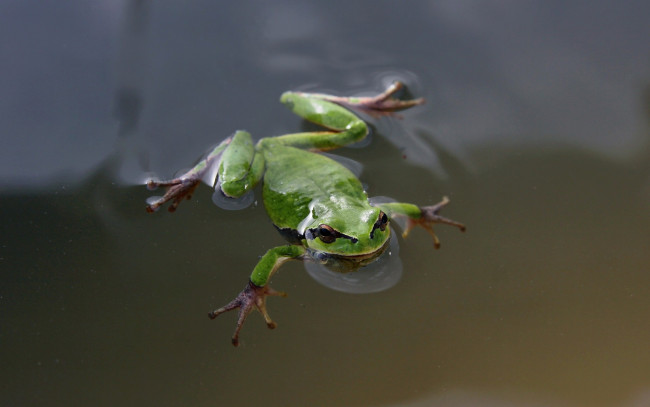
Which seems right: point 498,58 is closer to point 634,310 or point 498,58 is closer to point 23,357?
point 634,310

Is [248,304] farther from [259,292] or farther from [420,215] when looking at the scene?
[420,215]

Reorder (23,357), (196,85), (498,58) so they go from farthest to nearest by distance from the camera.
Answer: (498,58)
(196,85)
(23,357)

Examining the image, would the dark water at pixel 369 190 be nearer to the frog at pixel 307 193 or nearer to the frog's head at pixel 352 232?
the frog at pixel 307 193

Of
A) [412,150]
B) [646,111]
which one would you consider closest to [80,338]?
[412,150]

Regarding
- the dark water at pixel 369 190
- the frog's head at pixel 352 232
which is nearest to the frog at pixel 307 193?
the frog's head at pixel 352 232

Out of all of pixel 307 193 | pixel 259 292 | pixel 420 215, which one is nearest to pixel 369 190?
pixel 420 215

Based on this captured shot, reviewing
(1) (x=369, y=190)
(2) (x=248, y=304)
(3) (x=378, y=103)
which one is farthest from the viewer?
(3) (x=378, y=103)
